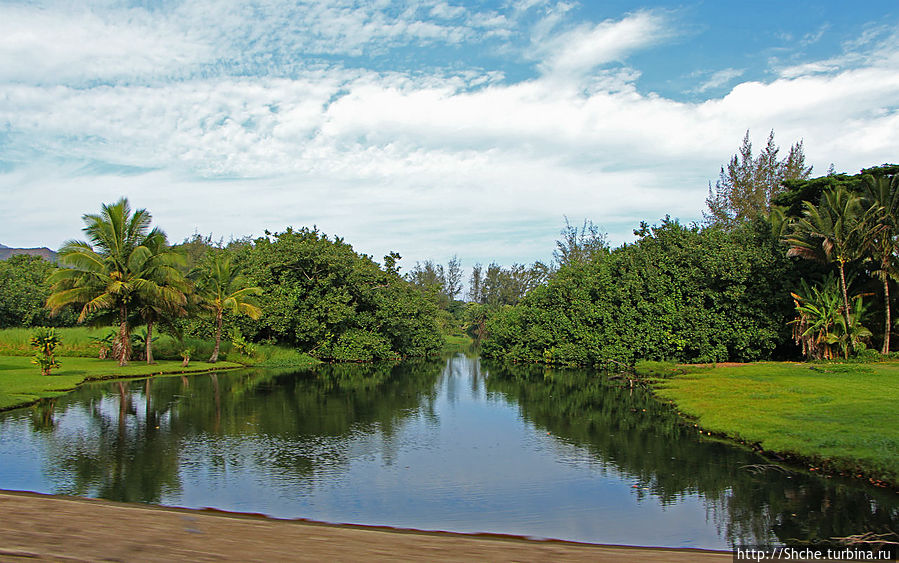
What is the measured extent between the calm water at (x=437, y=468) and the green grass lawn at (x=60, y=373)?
2.99 feet

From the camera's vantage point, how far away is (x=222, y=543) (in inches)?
209

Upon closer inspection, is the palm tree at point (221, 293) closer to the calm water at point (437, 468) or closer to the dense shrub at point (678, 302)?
the calm water at point (437, 468)

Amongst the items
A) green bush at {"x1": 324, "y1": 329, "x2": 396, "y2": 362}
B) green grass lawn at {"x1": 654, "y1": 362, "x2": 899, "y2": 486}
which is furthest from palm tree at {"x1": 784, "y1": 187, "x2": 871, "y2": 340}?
green bush at {"x1": 324, "y1": 329, "x2": 396, "y2": 362}

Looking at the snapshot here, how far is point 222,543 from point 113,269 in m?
26.6

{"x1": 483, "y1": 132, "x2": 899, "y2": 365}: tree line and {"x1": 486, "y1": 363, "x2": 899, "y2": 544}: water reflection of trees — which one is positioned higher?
{"x1": 483, "y1": 132, "x2": 899, "y2": 365}: tree line

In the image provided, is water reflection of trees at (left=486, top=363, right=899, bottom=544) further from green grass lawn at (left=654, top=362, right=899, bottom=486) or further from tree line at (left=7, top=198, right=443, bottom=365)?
tree line at (left=7, top=198, right=443, bottom=365)

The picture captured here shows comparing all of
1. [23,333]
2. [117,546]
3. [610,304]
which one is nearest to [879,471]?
[117,546]

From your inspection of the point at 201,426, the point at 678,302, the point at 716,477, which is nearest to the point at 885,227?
the point at 678,302

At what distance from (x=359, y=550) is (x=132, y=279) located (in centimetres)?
2657

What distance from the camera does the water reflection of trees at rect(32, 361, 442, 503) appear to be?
10.8 metres

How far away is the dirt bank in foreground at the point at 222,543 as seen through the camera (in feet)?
16.6

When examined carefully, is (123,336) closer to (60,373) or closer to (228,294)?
(60,373)

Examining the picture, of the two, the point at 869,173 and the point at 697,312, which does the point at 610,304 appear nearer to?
the point at 697,312

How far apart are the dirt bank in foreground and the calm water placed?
303 cm
